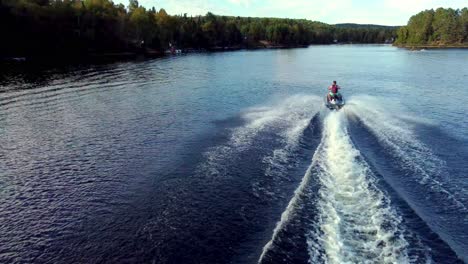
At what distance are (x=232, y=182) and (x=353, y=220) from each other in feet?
26.4

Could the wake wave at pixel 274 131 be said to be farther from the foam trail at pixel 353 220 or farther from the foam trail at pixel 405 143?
the foam trail at pixel 405 143

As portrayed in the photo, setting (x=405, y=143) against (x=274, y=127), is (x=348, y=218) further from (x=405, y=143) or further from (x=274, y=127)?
(x=274, y=127)

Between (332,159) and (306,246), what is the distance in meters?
11.5

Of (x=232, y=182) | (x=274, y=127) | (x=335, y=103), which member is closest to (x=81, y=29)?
(x=335, y=103)

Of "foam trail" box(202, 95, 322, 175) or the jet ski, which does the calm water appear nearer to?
"foam trail" box(202, 95, 322, 175)

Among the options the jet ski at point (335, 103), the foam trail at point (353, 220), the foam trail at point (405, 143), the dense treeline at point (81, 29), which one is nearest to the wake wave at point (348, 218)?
the foam trail at point (353, 220)

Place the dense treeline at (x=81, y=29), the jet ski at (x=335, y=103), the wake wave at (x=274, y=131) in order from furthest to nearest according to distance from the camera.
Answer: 1. the dense treeline at (x=81, y=29)
2. the jet ski at (x=335, y=103)
3. the wake wave at (x=274, y=131)

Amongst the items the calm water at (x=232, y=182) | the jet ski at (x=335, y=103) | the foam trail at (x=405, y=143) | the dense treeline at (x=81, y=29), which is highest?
the dense treeline at (x=81, y=29)

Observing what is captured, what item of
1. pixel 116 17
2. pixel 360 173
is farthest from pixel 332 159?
pixel 116 17

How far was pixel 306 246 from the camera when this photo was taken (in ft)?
56.3

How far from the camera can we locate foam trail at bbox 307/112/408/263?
16438 millimetres

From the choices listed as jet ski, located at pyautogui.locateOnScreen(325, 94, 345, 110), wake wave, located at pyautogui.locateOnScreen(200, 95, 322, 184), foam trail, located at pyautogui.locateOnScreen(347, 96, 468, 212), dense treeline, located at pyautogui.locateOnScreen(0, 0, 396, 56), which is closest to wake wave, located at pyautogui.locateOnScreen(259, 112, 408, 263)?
wake wave, located at pyautogui.locateOnScreen(200, 95, 322, 184)

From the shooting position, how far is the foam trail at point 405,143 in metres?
23.8

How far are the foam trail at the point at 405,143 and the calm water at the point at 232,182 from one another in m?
0.13
